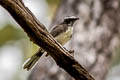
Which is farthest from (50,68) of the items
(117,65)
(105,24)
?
(117,65)

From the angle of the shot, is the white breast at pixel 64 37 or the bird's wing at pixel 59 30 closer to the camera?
the white breast at pixel 64 37

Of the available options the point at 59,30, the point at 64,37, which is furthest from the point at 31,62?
the point at 59,30

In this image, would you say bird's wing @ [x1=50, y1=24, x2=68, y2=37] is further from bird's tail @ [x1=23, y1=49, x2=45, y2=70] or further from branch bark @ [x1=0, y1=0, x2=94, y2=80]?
branch bark @ [x1=0, y1=0, x2=94, y2=80]

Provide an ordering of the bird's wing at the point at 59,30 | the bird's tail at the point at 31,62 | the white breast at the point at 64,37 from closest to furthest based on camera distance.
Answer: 1. the bird's tail at the point at 31,62
2. the white breast at the point at 64,37
3. the bird's wing at the point at 59,30

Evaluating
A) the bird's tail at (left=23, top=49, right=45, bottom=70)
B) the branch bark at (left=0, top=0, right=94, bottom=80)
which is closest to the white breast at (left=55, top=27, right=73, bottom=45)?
the bird's tail at (left=23, top=49, right=45, bottom=70)

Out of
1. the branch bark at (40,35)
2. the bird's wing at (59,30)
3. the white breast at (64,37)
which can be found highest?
the branch bark at (40,35)

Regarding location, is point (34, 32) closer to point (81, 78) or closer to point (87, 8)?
point (81, 78)

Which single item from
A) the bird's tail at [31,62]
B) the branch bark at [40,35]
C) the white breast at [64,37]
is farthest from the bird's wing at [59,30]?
the branch bark at [40,35]

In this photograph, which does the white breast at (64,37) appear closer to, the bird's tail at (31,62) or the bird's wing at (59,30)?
the bird's wing at (59,30)

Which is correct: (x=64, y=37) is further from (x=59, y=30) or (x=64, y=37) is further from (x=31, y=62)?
(x=31, y=62)
